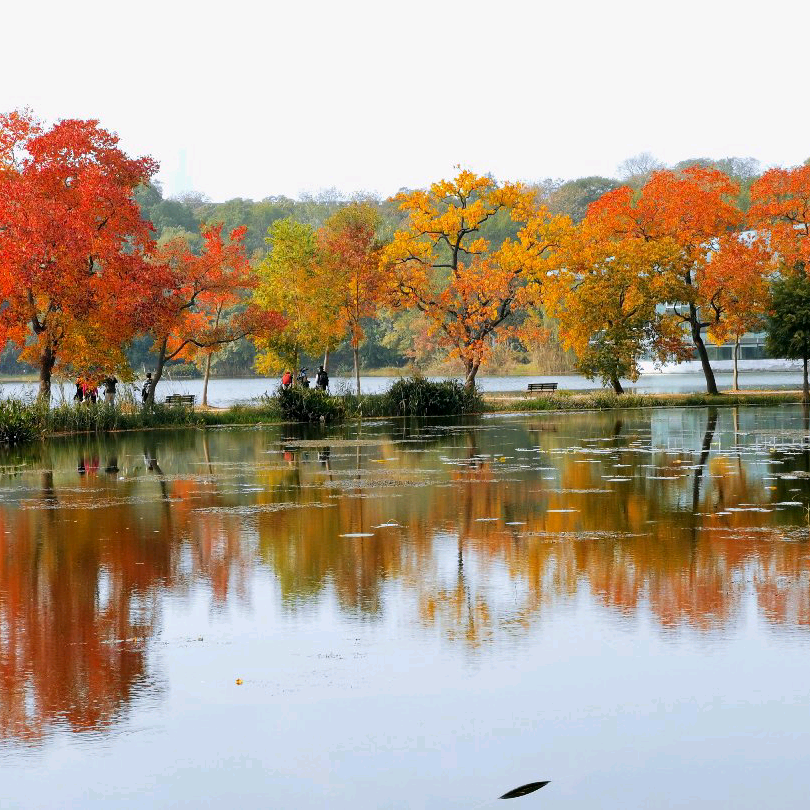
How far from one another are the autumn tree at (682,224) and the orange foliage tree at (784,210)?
157cm

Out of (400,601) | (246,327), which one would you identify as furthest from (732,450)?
(246,327)

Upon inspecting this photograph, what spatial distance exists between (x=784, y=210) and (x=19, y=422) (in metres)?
37.9

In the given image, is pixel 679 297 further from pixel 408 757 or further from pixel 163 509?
pixel 408 757

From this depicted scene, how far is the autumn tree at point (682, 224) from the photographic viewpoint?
54688 millimetres

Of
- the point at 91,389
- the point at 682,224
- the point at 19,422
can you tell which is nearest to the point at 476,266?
the point at 682,224

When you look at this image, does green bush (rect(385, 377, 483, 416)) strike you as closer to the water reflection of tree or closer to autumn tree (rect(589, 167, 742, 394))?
autumn tree (rect(589, 167, 742, 394))

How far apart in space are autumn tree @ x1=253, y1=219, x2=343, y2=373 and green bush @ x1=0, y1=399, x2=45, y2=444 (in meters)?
16.1

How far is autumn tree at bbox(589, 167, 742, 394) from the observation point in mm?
54688

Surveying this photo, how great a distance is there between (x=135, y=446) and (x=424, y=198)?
23.8 metres

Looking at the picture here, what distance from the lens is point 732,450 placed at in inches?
1034

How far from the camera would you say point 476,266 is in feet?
177

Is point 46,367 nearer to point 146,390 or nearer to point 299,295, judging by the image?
point 146,390

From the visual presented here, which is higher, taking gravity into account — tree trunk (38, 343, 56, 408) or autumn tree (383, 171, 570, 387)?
autumn tree (383, 171, 570, 387)

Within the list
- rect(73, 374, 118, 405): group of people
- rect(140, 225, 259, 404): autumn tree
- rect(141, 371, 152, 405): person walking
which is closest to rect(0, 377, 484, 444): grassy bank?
rect(73, 374, 118, 405): group of people
